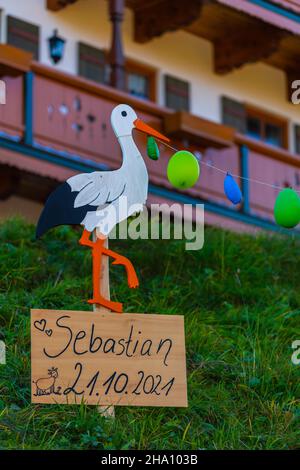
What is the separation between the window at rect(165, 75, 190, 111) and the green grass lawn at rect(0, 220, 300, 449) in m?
6.80

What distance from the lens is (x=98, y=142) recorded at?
52.0 ft

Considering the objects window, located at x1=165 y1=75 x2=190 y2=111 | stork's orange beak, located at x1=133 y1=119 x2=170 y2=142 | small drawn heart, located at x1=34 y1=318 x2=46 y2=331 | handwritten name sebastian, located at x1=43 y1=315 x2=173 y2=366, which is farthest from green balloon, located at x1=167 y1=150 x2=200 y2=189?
window, located at x1=165 y1=75 x2=190 y2=111

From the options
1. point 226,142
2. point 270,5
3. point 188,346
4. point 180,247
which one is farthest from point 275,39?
point 188,346

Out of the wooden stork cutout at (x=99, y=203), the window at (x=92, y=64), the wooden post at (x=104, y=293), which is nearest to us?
the wooden post at (x=104, y=293)

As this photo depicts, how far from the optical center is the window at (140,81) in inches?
784

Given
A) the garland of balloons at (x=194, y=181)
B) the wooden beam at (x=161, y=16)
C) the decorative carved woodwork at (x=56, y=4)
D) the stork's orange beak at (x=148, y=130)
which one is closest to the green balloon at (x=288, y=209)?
the garland of balloons at (x=194, y=181)

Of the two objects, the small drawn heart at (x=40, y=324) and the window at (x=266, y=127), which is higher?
the window at (x=266, y=127)

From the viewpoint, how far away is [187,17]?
1852 centimetres

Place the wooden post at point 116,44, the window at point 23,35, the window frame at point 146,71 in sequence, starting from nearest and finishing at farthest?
the wooden post at point 116,44
the window at point 23,35
the window frame at point 146,71

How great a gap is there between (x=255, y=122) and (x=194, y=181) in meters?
12.1

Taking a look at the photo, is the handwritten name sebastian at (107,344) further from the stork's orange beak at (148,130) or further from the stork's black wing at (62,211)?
the stork's orange beak at (148,130)

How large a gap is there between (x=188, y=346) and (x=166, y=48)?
34.7ft

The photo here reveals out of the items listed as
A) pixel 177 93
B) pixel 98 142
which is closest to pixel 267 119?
pixel 177 93

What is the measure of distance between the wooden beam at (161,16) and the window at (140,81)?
1.46ft
